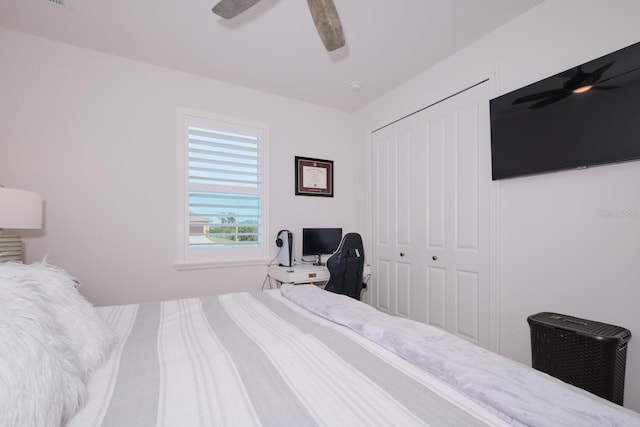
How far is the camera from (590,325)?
5.00 feet

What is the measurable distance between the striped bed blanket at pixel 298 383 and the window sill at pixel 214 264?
1.35 m

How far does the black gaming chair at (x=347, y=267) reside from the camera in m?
2.63

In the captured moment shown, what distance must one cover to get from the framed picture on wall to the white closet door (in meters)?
0.59

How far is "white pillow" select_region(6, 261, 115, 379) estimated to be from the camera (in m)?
0.86

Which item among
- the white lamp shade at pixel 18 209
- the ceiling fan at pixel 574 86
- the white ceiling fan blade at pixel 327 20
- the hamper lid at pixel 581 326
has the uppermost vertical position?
the white ceiling fan blade at pixel 327 20

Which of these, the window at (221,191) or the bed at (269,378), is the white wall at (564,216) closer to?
the bed at (269,378)

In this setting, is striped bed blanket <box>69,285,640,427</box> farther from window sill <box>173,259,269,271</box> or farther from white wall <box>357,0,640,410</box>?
window sill <box>173,259,269,271</box>

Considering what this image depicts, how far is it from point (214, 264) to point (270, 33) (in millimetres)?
2083

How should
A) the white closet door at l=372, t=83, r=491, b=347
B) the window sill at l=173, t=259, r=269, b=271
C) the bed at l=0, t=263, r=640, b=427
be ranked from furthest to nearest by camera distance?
the window sill at l=173, t=259, r=269, b=271, the white closet door at l=372, t=83, r=491, b=347, the bed at l=0, t=263, r=640, b=427

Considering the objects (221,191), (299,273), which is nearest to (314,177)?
(221,191)

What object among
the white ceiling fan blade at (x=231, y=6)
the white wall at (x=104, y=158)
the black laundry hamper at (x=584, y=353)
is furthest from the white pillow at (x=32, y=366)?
the black laundry hamper at (x=584, y=353)

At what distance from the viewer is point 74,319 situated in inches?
37.6

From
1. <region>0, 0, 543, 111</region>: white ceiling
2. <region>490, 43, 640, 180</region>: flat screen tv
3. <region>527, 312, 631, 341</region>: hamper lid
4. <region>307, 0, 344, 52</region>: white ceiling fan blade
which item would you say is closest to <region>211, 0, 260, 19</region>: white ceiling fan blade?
<region>307, 0, 344, 52</region>: white ceiling fan blade

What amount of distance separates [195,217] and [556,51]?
10.0ft
